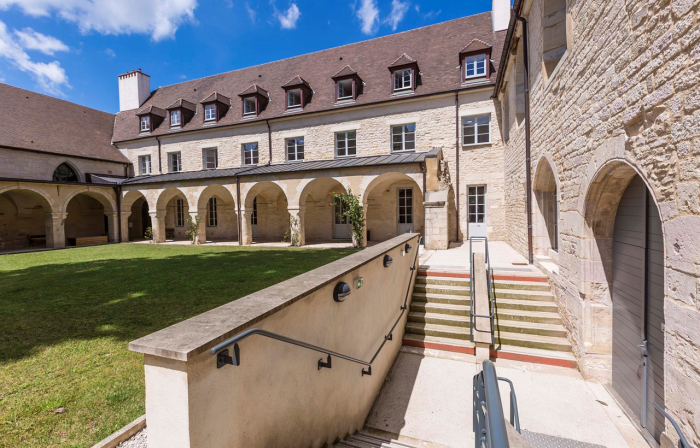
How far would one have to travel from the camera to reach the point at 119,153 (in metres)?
22.5

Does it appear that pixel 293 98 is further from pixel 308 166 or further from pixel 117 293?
pixel 117 293

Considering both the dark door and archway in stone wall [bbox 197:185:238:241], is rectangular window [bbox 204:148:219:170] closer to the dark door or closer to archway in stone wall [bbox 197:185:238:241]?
archway in stone wall [bbox 197:185:238:241]

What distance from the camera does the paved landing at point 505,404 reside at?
3.78 meters

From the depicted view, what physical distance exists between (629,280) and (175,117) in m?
24.2

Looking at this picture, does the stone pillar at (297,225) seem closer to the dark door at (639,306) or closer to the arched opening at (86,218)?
the dark door at (639,306)

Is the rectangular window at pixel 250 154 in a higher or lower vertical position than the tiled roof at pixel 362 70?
lower

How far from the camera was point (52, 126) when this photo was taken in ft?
64.7

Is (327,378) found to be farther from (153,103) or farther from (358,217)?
(153,103)

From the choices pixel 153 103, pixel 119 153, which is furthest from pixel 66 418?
pixel 153 103

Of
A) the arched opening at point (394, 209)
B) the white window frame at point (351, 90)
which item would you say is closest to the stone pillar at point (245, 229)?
the arched opening at point (394, 209)

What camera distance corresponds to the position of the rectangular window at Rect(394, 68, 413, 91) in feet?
51.1

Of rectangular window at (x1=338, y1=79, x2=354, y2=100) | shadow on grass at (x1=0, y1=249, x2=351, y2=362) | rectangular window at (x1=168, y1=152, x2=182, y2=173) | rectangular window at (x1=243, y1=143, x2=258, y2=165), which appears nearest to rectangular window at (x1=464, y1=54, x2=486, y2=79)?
rectangular window at (x1=338, y1=79, x2=354, y2=100)

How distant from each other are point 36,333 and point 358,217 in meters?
10.5

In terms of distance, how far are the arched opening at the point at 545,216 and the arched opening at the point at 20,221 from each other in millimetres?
23616
